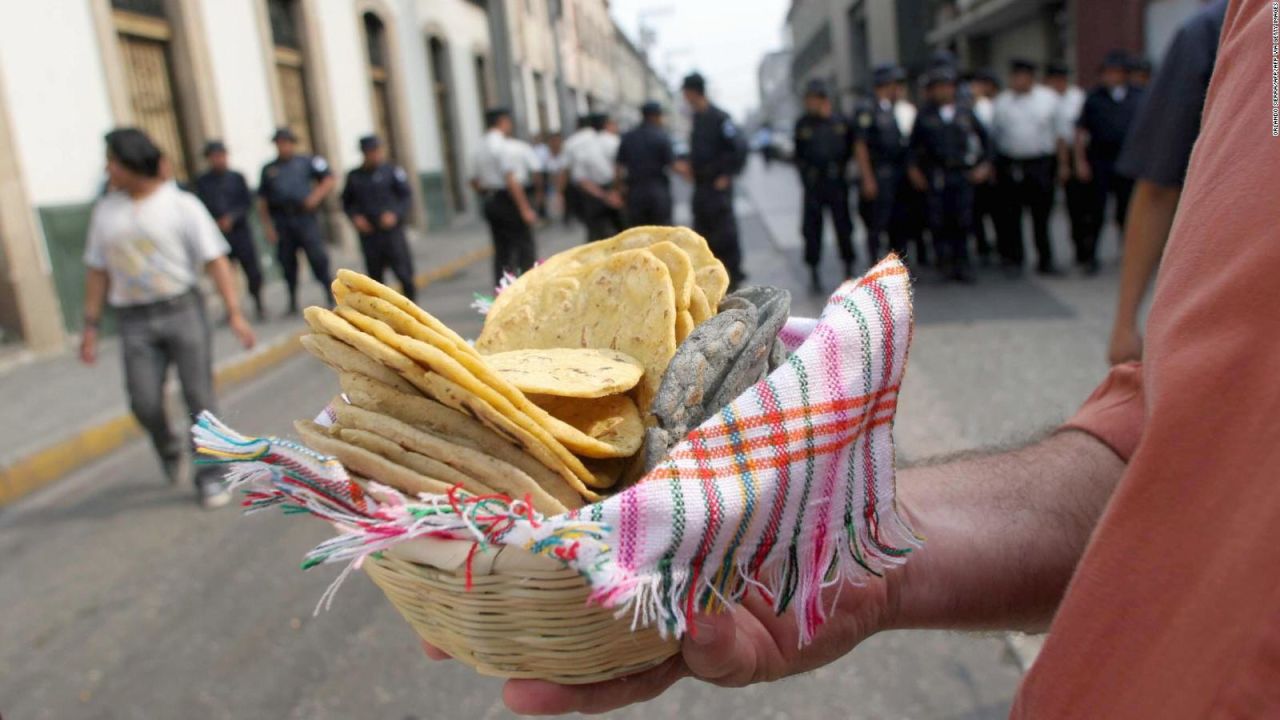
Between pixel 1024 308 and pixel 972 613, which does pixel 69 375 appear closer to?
pixel 1024 308

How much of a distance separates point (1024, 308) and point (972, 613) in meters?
7.06

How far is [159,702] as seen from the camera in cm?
297

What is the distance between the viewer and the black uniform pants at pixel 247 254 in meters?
10.1

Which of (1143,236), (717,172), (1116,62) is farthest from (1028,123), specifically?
(1143,236)

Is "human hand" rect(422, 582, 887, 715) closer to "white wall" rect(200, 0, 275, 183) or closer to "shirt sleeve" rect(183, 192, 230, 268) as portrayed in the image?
"shirt sleeve" rect(183, 192, 230, 268)

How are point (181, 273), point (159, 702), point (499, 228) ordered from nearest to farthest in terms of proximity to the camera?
point (159, 702) < point (181, 273) < point (499, 228)

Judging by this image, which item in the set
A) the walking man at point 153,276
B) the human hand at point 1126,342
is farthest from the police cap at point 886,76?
the human hand at point 1126,342

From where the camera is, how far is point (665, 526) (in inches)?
35.9

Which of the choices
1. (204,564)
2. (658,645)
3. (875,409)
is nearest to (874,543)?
(875,409)

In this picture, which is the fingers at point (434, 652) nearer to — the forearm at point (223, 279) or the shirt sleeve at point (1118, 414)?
the shirt sleeve at point (1118, 414)

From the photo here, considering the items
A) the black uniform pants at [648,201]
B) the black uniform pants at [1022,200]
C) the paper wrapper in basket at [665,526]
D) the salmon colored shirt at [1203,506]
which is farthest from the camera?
the black uniform pants at [648,201]

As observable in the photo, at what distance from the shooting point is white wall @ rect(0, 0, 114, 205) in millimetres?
8508

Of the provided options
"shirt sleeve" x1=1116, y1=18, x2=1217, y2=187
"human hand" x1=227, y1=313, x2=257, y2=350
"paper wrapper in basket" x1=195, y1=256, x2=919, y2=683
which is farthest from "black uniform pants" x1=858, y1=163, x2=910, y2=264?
"paper wrapper in basket" x1=195, y1=256, x2=919, y2=683

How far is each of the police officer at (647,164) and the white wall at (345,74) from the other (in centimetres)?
721
